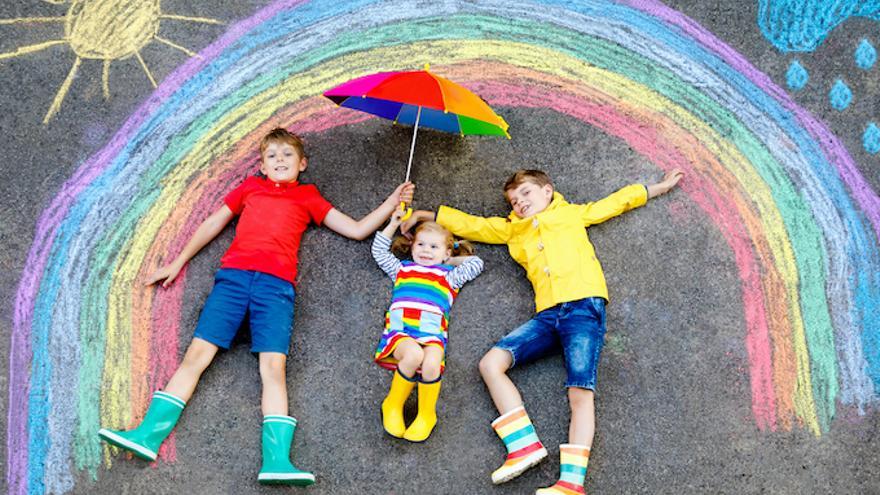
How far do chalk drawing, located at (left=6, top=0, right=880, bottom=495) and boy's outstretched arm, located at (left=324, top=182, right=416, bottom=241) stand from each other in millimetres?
583

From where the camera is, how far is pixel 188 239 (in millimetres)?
4602

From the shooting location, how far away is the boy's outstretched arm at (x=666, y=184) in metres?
4.55

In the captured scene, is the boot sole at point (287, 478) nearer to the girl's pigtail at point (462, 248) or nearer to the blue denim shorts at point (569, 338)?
the blue denim shorts at point (569, 338)

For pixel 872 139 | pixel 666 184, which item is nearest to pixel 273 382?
pixel 666 184

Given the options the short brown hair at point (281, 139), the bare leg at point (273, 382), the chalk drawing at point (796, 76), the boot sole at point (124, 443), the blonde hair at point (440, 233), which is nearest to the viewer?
the boot sole at point (124, 443)

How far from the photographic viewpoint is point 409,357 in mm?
4121

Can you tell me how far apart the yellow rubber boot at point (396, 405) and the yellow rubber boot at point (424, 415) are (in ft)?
0.17

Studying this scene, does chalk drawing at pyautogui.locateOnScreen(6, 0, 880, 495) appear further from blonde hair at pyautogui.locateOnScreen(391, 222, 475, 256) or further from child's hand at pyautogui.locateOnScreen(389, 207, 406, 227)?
blonde hair at pyautogui.locateOnScreen(391, 222, 475, 256)

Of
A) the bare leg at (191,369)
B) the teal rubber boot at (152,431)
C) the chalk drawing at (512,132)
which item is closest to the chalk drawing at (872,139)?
the chalk drawing at (512,132)

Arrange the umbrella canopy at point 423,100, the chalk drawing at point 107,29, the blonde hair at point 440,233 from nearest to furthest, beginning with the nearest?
1. the umbrella canopy at point 423,100
2. the blonde hair at point 440,233
3. the chalk drawing at point 107,29

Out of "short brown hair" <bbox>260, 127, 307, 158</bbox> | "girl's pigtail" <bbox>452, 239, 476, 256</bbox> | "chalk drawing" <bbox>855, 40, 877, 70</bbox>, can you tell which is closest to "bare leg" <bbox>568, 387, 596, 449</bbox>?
"girl's pigtail" <bbox>452, 239, 476, 256</bbox>

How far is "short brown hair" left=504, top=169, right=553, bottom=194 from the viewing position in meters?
4.46

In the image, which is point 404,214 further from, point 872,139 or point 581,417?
point 872,139

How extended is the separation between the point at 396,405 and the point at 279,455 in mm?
613
